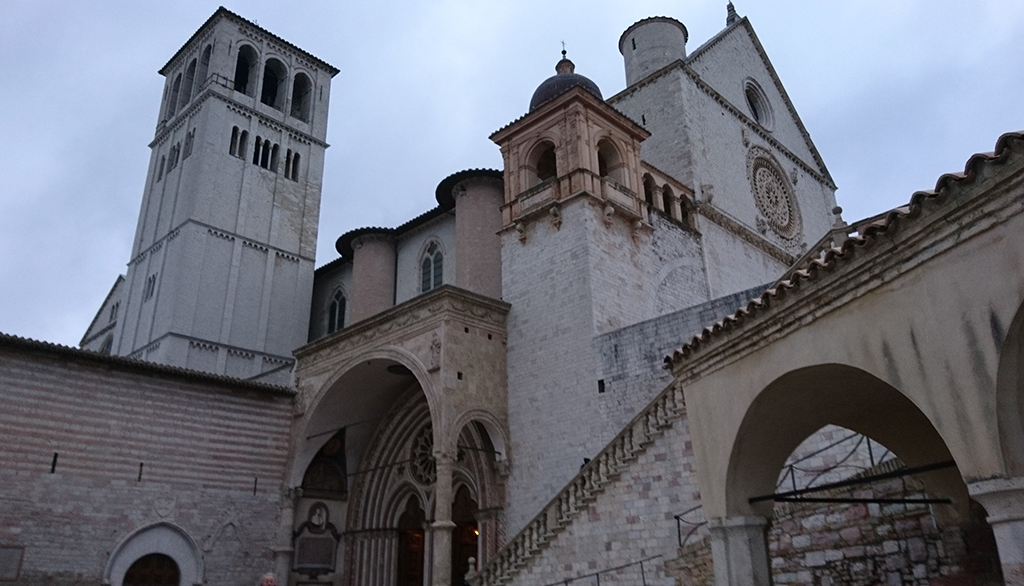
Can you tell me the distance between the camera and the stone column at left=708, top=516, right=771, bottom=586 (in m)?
6.22

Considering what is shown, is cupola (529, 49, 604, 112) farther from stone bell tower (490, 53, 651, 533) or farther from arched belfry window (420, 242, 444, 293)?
arched belfry window (420, 242, 444, 293)

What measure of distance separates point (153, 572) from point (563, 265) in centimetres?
1087

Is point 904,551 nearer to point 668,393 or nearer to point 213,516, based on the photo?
point 668,393

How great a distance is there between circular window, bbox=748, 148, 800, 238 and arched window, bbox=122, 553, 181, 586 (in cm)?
1924

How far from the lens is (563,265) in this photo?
16.9 metres

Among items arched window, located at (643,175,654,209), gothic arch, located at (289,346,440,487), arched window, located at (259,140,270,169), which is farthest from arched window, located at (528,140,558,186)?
arched window, located at (259,140,270,169)

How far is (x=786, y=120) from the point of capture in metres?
28.2

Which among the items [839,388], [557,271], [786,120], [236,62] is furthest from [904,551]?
[236,62]

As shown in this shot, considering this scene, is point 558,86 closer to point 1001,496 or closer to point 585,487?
point 585,487

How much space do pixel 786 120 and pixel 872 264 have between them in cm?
2527

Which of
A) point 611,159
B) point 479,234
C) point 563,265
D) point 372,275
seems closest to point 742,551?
point 563,265

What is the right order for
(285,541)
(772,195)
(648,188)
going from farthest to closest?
(772,195), (648,188), (285,541)

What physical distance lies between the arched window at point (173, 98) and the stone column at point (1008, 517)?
37.2 metres

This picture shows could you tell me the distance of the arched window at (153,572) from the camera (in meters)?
15.4
